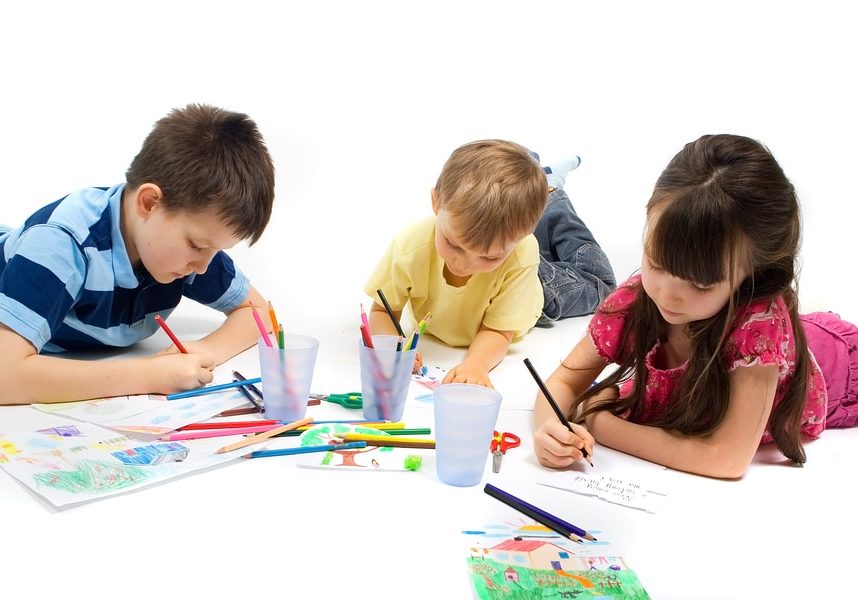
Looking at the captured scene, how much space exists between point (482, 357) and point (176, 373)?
0.67m

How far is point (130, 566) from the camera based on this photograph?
1040 millimetres

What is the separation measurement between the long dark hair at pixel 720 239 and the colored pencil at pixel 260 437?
652 mm

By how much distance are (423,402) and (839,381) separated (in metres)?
0.86

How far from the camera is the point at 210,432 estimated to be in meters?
1.41

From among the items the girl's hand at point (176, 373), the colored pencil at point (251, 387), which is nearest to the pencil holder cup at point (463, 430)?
the colored pencil at point (251, 387)

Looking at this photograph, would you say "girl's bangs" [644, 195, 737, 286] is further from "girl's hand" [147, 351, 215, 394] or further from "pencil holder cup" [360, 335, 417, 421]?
"girl's hand" [147, 351, 215, 394]

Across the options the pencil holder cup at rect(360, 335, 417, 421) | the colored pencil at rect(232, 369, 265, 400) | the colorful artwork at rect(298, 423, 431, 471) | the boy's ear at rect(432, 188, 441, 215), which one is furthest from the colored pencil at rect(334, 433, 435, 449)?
the boy's ear at rect(432, 188, 441, 215)

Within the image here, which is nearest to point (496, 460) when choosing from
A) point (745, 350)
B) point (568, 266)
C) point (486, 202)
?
point (745, 350)

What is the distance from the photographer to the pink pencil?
54.2 inches

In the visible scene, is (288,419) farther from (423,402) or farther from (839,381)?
(839,381)

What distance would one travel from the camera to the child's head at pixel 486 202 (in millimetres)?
1670

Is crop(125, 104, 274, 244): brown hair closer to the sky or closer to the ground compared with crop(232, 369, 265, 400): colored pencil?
closer to the sky

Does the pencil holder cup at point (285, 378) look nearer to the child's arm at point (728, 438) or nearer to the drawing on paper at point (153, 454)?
the drawing on paper at point (153, 454)

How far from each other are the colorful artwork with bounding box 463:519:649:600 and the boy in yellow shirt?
61cm
